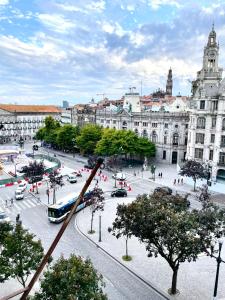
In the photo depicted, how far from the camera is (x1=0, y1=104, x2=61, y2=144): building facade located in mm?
133625

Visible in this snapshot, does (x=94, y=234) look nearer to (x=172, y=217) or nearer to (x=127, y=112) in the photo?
(x=172, y=217)

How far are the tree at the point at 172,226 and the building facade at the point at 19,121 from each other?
117 metres

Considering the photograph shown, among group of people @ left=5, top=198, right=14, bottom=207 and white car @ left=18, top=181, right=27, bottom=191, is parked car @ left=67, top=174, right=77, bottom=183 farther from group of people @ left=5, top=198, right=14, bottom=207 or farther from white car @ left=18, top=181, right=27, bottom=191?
group of people @ left=5, top=198, right=14, bottom=207

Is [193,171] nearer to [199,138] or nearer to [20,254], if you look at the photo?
[199,138]

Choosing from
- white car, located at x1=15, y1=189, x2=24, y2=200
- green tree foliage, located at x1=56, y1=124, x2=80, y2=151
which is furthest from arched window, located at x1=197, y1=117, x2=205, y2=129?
green tree foliage, located at x1=56, y1=124, x2=80, y2=151

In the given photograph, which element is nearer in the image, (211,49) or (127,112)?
(211,49)

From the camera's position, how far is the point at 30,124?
142625mm

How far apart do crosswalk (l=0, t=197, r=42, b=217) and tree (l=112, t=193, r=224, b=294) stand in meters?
24.1

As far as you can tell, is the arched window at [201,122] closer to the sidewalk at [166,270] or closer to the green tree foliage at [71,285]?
the sidewalk at [166,270]

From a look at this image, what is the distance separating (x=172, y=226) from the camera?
20.9 metres

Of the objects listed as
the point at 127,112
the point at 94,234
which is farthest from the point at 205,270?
the point at 127,112

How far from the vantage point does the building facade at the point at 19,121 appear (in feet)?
438

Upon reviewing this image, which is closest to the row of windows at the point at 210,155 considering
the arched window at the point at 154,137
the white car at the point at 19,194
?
the arched window at the point at 154,137

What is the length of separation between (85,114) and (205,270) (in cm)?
8845
